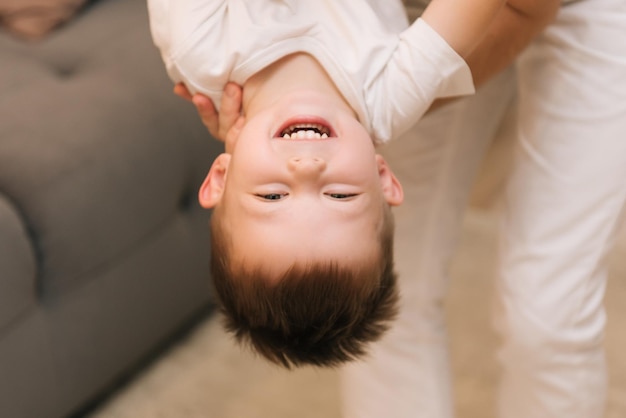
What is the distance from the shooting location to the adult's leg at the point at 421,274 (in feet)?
4.37

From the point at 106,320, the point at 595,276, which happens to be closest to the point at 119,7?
the point at 106,320

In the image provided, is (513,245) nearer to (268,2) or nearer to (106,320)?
(268,2)

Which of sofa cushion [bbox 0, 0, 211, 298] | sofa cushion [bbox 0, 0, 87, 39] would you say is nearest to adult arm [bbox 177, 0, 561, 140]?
sofa cushion [bbox 0, 0, 211, 298]

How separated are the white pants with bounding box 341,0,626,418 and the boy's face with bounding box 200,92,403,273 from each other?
0.84ft

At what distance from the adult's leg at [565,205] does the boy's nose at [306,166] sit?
0.34m

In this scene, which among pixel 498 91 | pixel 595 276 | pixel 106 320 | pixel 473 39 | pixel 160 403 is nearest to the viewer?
pixel 473 39

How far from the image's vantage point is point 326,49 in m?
1.08

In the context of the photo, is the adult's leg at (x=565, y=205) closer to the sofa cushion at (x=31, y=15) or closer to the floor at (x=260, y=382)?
the floor at (x=260, y=382)

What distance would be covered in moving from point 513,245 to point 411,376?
0.30 meters

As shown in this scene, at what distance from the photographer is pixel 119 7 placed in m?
1.71

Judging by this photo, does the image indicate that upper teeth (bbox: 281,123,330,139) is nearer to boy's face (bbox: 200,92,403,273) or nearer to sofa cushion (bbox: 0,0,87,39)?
boy's face (bbox: 200,92,403,273)

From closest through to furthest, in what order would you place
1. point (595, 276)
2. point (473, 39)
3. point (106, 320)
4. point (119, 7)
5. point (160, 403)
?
1. point (473, 39)
2. point (595, 276)
3. point (106, 320)
4. point (160, 403)
5. point (119, 7)

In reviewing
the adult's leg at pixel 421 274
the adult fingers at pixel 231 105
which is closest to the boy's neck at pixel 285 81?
the adult fingers at pixel 231 105

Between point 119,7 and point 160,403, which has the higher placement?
point 119,7
